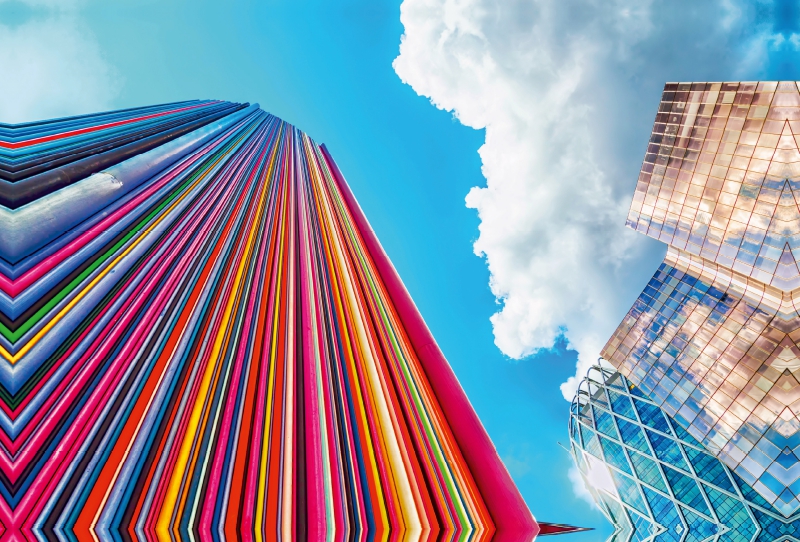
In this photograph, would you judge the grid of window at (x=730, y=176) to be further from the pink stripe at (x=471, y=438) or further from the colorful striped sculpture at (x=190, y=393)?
the colorful striped sculpture at (x=190, y=393)

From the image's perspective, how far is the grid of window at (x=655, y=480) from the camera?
1357 inches

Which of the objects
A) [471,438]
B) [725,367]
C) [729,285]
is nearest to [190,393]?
[471,438]

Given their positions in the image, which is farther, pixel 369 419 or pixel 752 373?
pixel 752 373

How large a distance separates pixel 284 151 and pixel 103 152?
14689 millimetres

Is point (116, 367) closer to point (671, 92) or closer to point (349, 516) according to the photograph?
point (349, 516)

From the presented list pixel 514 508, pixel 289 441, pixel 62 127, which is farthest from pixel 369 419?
pixel 62 127

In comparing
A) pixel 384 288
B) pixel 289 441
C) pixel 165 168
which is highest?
pixel 165 168

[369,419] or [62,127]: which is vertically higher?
[62,127]

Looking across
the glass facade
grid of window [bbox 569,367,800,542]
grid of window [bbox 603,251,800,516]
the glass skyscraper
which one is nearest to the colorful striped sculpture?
grid of window [bbox 603,251,800,516]

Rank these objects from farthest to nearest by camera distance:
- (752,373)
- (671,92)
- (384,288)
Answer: (671,92) < (752,373) < (384,288)

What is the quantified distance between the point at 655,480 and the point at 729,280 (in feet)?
80.3

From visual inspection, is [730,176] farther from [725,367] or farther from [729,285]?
[725,367]

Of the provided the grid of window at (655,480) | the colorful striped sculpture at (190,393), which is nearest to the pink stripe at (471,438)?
the colorful striped sculpture at (190,393)

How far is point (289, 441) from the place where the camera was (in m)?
3.52
